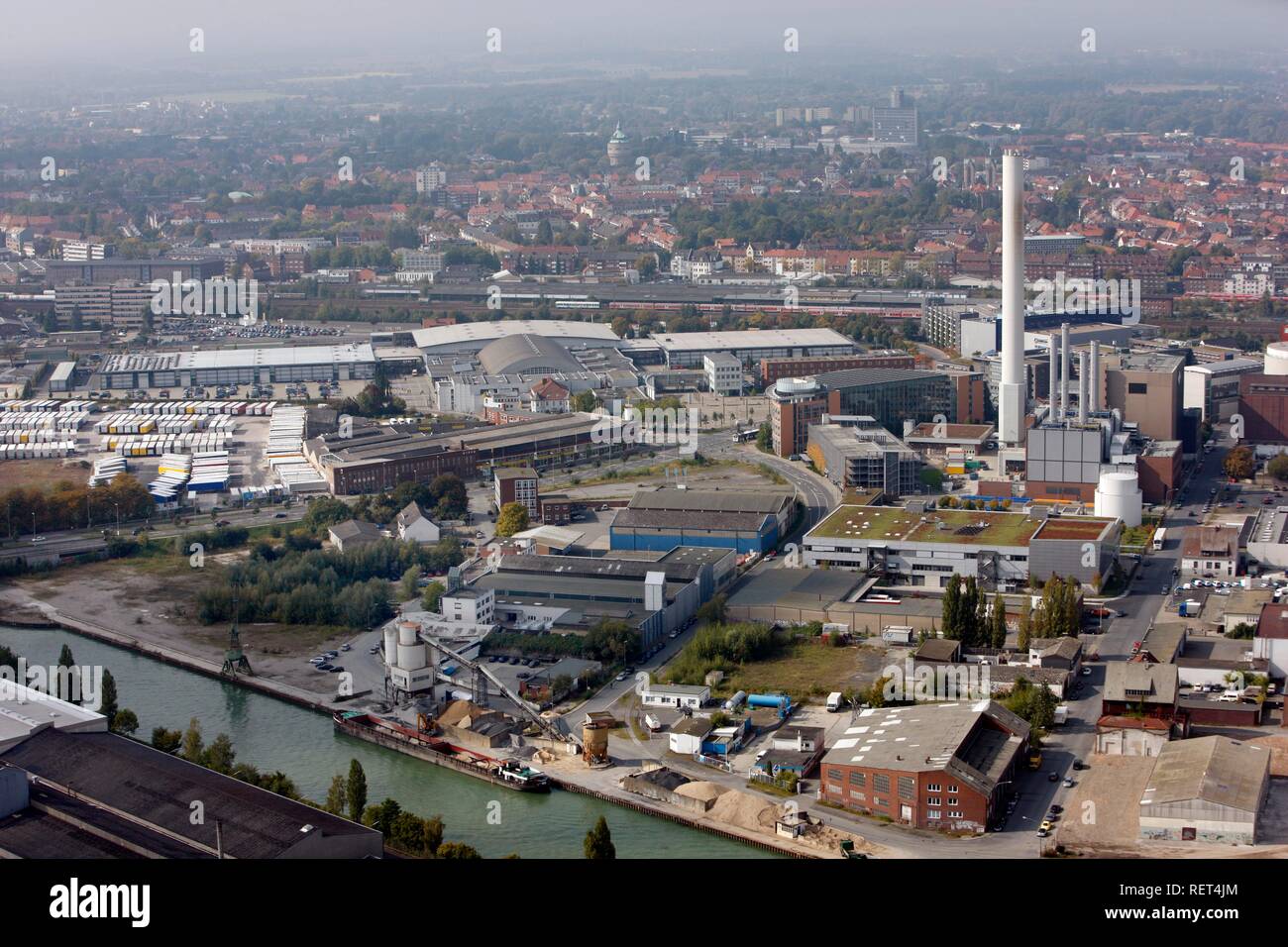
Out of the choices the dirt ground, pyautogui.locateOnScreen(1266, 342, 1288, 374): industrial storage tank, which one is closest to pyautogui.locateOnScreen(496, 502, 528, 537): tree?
the dirt ground

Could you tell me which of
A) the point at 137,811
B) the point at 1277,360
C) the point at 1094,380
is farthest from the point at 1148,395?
the point at 137,811

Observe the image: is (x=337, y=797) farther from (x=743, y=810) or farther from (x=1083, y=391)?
(x=1083, y=391)

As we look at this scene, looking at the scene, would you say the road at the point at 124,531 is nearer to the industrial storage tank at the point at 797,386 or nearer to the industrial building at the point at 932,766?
the industrial storage tank at the point at 797,386

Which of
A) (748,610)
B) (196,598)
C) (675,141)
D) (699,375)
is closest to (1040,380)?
(699,375)

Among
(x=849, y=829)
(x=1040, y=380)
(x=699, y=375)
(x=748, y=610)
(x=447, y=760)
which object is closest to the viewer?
(x=849, y=829)

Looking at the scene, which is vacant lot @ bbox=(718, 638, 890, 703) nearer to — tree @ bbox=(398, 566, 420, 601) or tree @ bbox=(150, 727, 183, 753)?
tree @ bbox=(398, 566, 420, 601)
